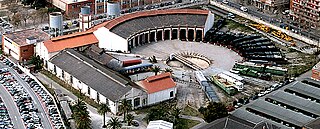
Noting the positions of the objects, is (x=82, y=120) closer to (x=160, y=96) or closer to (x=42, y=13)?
(x=160, y=96)

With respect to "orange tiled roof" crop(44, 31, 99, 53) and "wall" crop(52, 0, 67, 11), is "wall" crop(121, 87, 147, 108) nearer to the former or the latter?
"orange tiled roof" crop(44, 31, 99, 53)

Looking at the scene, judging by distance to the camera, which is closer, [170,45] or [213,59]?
[213,59]

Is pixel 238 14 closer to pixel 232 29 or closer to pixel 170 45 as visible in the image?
pixel 232 29

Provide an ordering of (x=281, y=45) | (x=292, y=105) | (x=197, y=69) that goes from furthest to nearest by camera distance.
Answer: (x=281, y=45) < (x=197, y=69) < (x=292, y=105)

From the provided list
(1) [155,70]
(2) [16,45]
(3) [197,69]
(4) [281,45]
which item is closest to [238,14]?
(4) [281,45]

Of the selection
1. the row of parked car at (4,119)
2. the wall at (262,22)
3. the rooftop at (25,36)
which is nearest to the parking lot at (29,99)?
the row of parked car at (4,119)

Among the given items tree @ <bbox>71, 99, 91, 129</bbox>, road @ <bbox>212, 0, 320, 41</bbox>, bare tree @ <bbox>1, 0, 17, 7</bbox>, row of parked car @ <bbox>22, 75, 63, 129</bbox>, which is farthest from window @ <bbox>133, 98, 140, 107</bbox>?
bare tree @ <bbox>1, 0, 17, 7</bbox>

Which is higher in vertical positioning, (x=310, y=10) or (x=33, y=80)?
(x=310, y=10)
